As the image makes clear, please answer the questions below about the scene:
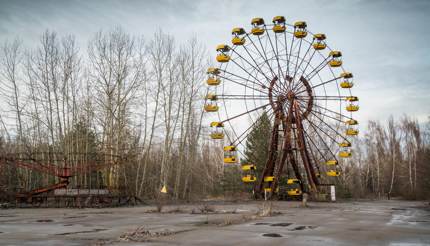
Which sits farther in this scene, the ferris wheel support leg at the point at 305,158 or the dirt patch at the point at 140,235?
the ferris wheel support leg at the point at 305,158

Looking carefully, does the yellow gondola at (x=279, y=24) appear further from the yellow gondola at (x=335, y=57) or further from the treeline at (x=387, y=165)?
the treeline at (x=387, y=165)

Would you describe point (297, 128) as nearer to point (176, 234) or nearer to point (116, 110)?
point (116, 110)

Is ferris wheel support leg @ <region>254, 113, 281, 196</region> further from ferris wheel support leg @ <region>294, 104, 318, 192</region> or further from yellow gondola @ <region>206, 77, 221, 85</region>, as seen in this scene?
yellow gondola @ <region>206, 77, 221, 85</region>

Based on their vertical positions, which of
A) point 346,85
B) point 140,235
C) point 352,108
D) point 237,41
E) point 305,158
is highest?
point 237,41

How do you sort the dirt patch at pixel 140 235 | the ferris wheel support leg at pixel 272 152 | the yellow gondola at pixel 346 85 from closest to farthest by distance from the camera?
the dirt patch at pixel 140 235
the yellow gondola at pixel 346 85
the ferris wheel support leg at pixel 272 152

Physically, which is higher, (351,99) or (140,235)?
(351,99)

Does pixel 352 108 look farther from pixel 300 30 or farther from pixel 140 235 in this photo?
pixel 140 235

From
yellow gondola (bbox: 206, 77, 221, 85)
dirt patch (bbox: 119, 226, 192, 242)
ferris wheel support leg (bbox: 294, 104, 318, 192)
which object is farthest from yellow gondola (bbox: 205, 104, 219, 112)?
dirt patch (bbox: 119, 226, 192, 242)

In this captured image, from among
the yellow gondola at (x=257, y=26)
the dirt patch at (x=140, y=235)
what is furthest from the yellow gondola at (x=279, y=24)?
the dirt patch at (x=140, y=235)

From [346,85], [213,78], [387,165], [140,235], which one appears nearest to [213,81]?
[213,78]

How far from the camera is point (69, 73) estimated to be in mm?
36656

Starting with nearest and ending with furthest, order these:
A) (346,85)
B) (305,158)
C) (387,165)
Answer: (305,158) → (346,85) → (387,165)

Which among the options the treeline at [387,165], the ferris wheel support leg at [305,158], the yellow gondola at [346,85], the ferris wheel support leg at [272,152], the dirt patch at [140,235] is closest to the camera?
→ the dirt patch at [140,235]

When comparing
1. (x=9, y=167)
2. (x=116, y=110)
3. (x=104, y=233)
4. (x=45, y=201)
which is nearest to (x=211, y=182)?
(x=116, y=110)
